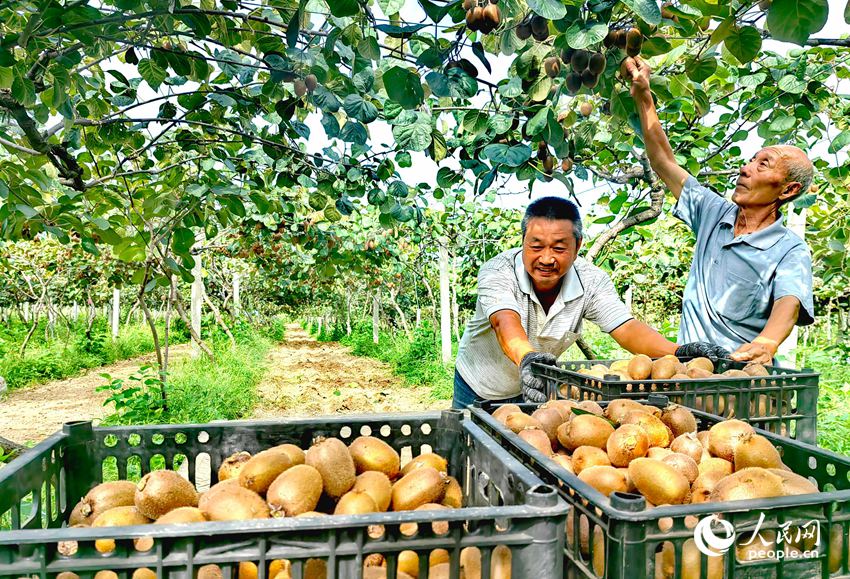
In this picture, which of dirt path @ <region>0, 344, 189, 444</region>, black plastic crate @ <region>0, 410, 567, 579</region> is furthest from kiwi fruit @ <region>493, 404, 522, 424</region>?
dirt path @ <region>0, 344, 189, 444</region>

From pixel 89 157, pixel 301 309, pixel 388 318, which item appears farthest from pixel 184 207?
pixel 301 309

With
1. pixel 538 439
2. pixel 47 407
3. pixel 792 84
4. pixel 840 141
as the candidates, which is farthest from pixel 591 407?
pixel 47 407

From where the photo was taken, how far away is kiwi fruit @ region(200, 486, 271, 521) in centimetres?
102

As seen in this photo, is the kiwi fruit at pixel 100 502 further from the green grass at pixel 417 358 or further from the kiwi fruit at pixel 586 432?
the green grass at pixel 417 358

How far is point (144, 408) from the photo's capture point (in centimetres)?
698

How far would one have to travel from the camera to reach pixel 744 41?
1655mm

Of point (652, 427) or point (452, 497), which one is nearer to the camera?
point (452, 497)

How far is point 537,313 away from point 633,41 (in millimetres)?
→ 1299

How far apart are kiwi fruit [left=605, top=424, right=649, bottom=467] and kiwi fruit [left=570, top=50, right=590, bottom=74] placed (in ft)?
3.24

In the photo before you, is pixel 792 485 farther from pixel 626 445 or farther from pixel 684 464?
pixel 626 445

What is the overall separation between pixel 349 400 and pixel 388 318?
1586cm

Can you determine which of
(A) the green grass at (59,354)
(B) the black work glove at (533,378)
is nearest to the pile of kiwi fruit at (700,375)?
(B) the black work glove at (533,378)

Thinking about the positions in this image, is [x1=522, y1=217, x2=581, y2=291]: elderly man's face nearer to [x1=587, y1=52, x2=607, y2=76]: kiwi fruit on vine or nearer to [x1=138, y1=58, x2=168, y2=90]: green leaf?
[x1=587, y1=52, x2=607, y2=76]: kiwi fruit on vine

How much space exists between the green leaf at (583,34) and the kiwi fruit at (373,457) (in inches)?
40.4
